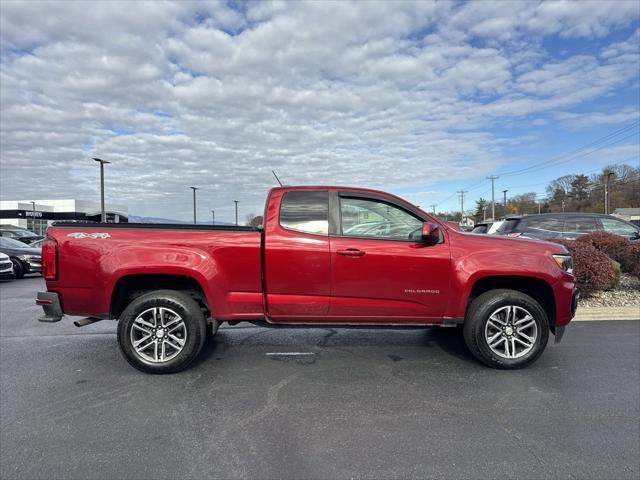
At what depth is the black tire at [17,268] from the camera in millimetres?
14508

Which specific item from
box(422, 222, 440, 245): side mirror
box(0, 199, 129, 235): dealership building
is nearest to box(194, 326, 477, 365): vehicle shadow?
box(422, 222, 440, 245): side mirror

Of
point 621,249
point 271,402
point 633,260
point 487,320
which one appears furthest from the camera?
point 621,249

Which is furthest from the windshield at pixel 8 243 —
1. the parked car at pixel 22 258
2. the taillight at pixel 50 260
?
the taillight at pixel 50 260

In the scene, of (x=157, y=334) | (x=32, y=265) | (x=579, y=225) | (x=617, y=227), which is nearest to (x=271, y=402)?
(x=157, y=334)

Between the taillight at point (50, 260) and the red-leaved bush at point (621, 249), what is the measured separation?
31.2 ft

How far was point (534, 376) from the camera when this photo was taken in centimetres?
428

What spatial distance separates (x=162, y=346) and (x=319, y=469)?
90.0 inches

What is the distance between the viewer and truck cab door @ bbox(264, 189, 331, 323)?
169 inches

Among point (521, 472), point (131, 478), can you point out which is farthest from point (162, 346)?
point (521, 472)

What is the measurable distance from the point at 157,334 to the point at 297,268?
1.59 meters

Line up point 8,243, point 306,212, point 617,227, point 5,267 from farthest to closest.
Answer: point 8,243 < point 5,267 < point 617,227 < point 306,212

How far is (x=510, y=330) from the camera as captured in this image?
438 cm

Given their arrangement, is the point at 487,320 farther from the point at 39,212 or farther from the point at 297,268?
the point at 39,212

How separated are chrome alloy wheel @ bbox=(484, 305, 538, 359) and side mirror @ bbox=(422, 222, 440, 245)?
100 cm
